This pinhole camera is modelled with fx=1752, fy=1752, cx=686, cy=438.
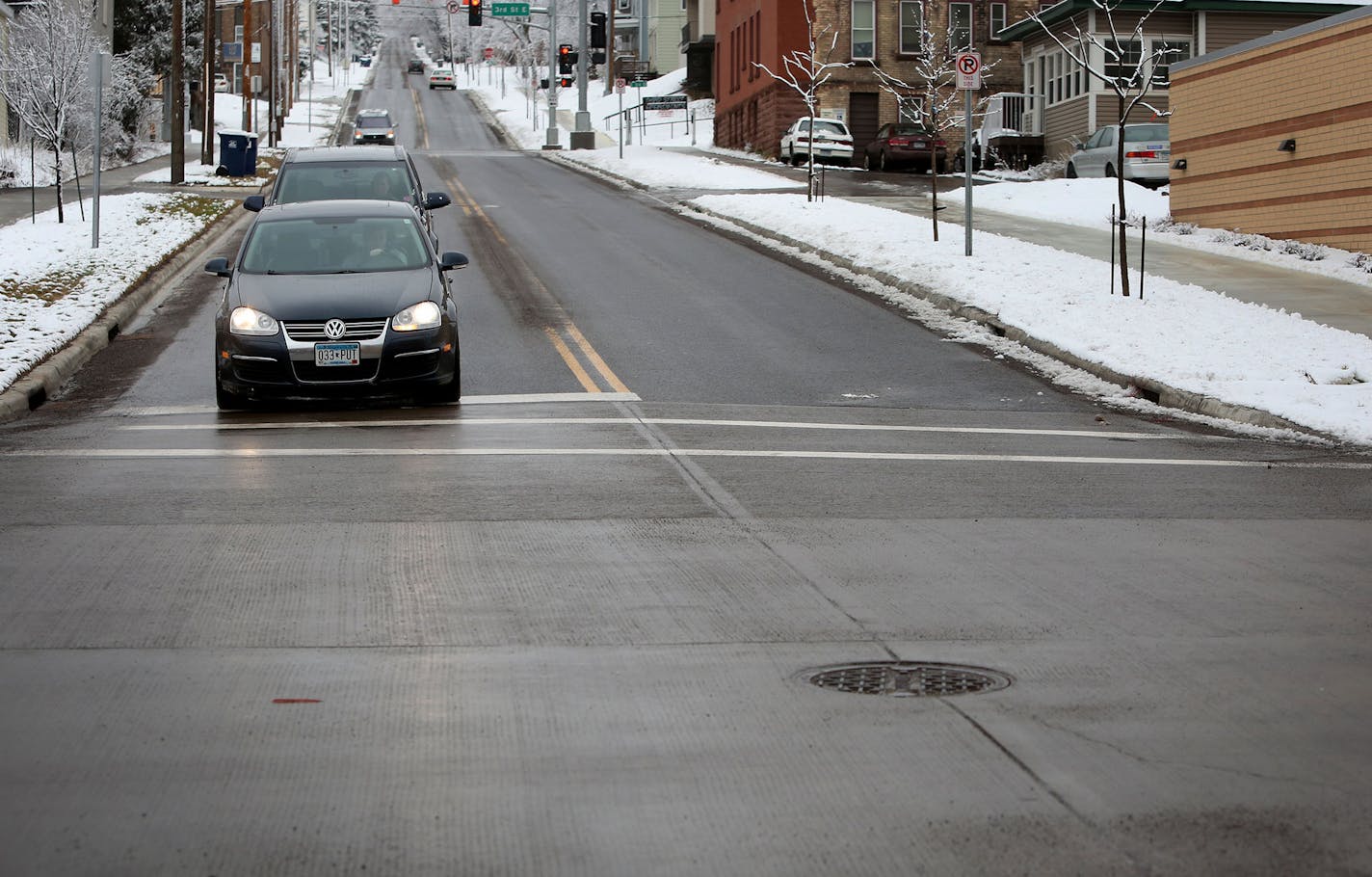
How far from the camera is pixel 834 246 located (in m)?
27.4

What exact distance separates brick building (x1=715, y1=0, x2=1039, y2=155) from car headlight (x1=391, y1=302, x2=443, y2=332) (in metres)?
45.3

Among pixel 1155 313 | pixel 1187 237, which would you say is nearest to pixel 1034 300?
pixel 1155 313

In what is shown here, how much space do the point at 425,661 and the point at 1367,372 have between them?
11.7m

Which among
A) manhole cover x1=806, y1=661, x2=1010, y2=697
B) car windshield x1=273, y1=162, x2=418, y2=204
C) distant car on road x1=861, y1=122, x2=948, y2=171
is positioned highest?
distant car on road x1=861, y1=122, x2=948, y2=171

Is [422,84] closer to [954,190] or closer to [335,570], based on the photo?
[954,190]

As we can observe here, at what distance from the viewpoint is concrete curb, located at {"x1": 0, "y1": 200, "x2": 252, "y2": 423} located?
14523 mm

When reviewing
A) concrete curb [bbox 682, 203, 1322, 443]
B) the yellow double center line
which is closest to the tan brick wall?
concrete curb [bbox 682, 203, 1322, 443]

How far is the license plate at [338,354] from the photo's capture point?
1374cm

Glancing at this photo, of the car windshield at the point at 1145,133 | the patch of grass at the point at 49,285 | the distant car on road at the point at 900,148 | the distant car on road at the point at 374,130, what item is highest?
the distant car on road at the point at 374,130

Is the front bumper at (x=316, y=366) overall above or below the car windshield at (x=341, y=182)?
below

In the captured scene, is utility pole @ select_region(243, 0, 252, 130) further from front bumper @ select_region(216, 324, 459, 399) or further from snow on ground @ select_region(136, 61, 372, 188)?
front bumper @ select_region(216, 324, 459, 399)

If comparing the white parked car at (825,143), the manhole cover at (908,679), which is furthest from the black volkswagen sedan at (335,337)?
the white parked car at (825,143)

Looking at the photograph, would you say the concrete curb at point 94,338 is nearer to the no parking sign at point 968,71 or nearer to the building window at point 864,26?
the no parking sign at point 968,71

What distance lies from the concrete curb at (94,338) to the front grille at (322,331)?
239cm
